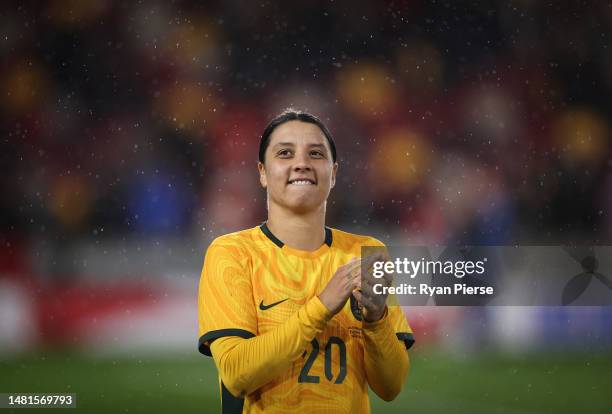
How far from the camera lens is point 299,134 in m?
1.56

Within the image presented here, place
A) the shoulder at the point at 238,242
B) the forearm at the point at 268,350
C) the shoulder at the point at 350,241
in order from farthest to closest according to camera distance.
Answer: the shoulder at the point at 350,241
the shoulder at the point at 238,242
the forearm at the point at 268,350

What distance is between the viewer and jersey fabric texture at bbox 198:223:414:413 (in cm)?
134

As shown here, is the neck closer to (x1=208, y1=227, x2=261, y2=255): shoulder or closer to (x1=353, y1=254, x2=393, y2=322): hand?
(x1=208, y1=227, x2=261, y2=255): shoulder

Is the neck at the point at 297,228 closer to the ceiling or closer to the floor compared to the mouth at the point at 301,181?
closer to the floor

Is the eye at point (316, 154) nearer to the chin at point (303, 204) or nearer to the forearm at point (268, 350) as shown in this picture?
the chin at point (303, 204)

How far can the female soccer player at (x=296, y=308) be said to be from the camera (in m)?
1.33

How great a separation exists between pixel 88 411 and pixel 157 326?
2.09 feet

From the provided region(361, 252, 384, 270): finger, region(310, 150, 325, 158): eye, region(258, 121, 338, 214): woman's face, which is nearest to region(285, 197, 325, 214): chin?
region(258, 121, 338, 214): woman's face

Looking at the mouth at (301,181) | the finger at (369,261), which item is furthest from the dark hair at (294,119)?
the finger at (369,261)

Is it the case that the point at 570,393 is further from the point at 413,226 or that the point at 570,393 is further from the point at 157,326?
the point at 157,326

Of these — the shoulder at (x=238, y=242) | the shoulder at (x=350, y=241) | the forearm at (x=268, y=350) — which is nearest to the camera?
the forearm at (x=268, y=350)

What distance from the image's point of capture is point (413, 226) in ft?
10.4

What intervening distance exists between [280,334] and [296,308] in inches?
6.0

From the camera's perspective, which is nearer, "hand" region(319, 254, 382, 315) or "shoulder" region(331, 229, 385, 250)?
"hand" region(319, 254, 382, 315)
